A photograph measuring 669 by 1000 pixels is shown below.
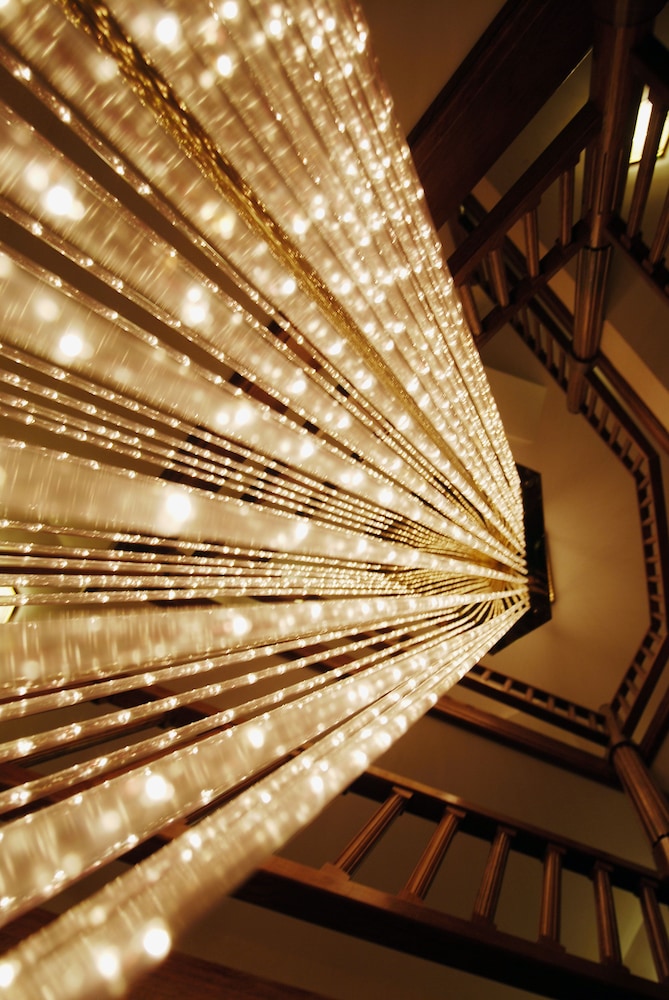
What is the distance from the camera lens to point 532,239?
89.4 inches

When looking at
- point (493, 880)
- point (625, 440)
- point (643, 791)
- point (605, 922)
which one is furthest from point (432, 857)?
point (625, 440)

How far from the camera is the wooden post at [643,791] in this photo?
2.54 m

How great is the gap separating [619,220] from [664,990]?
8.16 ft

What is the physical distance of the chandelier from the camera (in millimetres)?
501

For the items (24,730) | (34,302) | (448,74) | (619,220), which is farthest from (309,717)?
(24,730)

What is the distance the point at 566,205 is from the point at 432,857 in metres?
2.26

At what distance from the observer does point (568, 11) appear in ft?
4.84

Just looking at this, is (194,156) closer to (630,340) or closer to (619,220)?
(619,220)

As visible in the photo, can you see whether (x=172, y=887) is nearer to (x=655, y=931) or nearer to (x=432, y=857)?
(x=432, y=857)

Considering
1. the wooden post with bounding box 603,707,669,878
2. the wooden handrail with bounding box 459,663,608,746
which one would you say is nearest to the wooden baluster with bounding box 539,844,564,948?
the wooden post with bounding box 603,707,669,878

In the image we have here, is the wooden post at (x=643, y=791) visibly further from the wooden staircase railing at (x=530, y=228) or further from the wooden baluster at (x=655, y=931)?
the wooden staircase railing at (x=530, y=228)

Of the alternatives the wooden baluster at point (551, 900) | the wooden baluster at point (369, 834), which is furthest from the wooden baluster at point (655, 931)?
the wooden baluster at point (369, 834)

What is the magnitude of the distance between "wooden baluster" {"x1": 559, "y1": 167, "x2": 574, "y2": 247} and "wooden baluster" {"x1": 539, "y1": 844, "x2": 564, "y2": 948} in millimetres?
2319

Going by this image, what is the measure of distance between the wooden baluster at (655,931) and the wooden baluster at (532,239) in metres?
2.35
